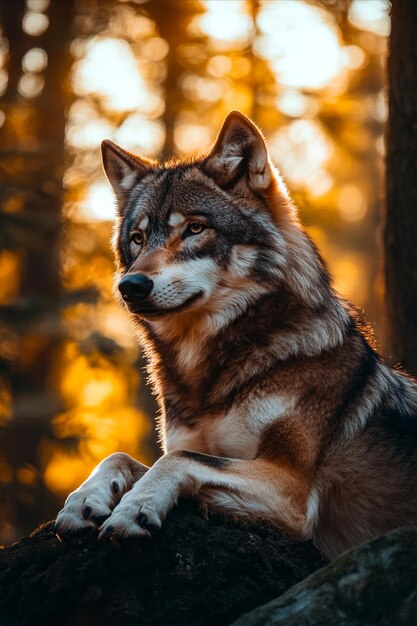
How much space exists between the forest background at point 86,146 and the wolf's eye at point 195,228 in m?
4.89

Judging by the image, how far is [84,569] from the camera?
3.66 m

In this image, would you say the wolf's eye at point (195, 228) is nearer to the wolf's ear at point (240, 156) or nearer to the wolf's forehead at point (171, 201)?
the wolf's forehead at point (171, 201)

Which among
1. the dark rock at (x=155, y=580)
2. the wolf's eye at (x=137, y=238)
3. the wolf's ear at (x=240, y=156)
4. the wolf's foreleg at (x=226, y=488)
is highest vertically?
the wolf's ear at (x=240, y=156)

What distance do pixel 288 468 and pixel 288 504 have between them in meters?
Result: 0.19

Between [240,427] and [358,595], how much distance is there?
1339 millimetres

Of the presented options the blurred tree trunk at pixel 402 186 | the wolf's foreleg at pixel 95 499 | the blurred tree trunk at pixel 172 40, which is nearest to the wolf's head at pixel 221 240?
the wolf's foreleg at pixel 95 499

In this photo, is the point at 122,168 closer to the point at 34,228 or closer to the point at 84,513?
the point at 84,513

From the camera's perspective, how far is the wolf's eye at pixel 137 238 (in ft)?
17.1

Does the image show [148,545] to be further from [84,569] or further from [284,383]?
[284,383]

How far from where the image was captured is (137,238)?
17.3 ft

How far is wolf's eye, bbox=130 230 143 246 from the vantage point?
17.1 ft

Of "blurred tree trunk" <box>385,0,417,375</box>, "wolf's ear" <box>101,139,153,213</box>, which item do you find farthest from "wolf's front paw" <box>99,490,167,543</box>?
"blurred tree trunk" <box>385,0,417,375</box>

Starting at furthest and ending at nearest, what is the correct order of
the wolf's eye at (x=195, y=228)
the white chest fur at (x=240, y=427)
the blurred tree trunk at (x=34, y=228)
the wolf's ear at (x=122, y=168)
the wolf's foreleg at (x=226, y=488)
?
the blurred tree trunk at (x=34, y=228) < the wolf's ear at (x=122, y=168) < the wolf's eye at (x=195, y=228) < the white chest fur at (x=240, y=427) < the wolf's foreleg at (x=226, y=488)

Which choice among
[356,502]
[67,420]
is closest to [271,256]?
[356,502]
